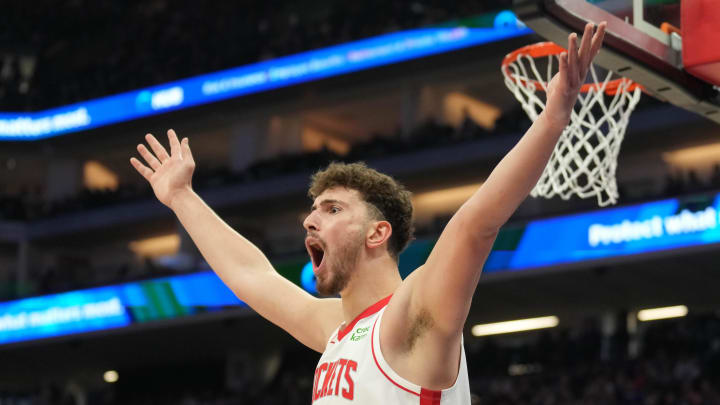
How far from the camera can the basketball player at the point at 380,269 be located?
8.95ft

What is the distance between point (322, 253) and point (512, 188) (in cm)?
94

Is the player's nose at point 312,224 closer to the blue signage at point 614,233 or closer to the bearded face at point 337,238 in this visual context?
the bearded face at point 337,238

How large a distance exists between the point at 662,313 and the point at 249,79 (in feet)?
36.9

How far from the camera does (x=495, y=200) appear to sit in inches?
106

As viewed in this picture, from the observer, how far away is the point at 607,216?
16.5 m

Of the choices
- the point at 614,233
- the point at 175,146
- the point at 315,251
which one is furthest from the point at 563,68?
the point at 614,233

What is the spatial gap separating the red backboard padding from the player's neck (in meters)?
2.41

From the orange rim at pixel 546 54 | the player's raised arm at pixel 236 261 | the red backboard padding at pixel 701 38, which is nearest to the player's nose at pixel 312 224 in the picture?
the player's raised arm at pixel 236 261

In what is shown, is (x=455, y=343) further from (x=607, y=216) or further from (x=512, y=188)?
(x=607, y=216)

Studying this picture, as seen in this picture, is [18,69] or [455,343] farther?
[18,69]

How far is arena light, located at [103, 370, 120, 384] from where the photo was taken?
27308mm

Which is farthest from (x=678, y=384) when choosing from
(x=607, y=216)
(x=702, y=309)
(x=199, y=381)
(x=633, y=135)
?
(x=199, y=381)

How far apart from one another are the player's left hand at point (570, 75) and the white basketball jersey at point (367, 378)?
2.58 ft

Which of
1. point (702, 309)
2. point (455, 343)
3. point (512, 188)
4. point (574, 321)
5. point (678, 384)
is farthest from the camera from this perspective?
point (574, 321)
